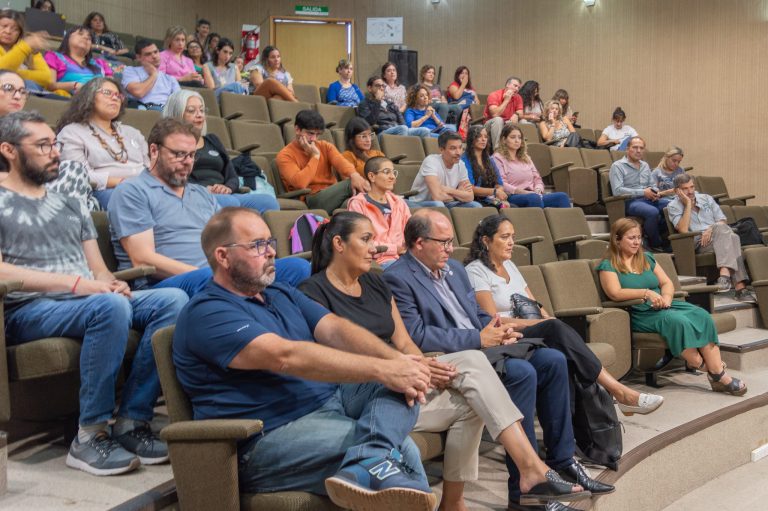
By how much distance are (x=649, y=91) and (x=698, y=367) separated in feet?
15.4

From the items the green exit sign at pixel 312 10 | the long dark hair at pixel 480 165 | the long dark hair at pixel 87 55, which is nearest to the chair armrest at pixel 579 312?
the long dark hair at pixel 480 165

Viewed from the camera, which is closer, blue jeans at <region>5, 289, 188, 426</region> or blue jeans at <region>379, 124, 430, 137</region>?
blue jeans at <region>5, 289, 188, 426</region>

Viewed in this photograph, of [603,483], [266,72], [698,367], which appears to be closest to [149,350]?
[603,483]

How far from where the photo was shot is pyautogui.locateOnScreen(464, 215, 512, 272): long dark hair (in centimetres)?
247

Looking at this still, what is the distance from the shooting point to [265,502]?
1.29 metres

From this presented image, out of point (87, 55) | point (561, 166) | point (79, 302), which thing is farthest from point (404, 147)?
point (79, 302)

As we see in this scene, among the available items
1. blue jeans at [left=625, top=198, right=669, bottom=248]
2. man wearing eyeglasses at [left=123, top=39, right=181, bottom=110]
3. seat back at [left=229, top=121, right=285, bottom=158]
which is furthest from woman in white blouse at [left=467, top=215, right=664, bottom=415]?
blue jeans at [left=625, top=198, right=669, bottom=248]

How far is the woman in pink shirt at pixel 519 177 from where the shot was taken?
414 cm

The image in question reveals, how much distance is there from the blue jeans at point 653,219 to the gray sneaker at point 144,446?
3.53 m

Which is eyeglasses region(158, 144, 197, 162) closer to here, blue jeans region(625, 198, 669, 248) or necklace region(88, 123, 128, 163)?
necklace region(88, 123, 128, 163)

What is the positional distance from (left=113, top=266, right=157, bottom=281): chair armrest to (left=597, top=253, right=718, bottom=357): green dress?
69.1 inches

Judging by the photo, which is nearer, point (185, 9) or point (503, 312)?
point (503, 312)

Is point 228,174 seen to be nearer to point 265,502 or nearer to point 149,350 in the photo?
point 149,350

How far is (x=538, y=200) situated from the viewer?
4.13 meters
